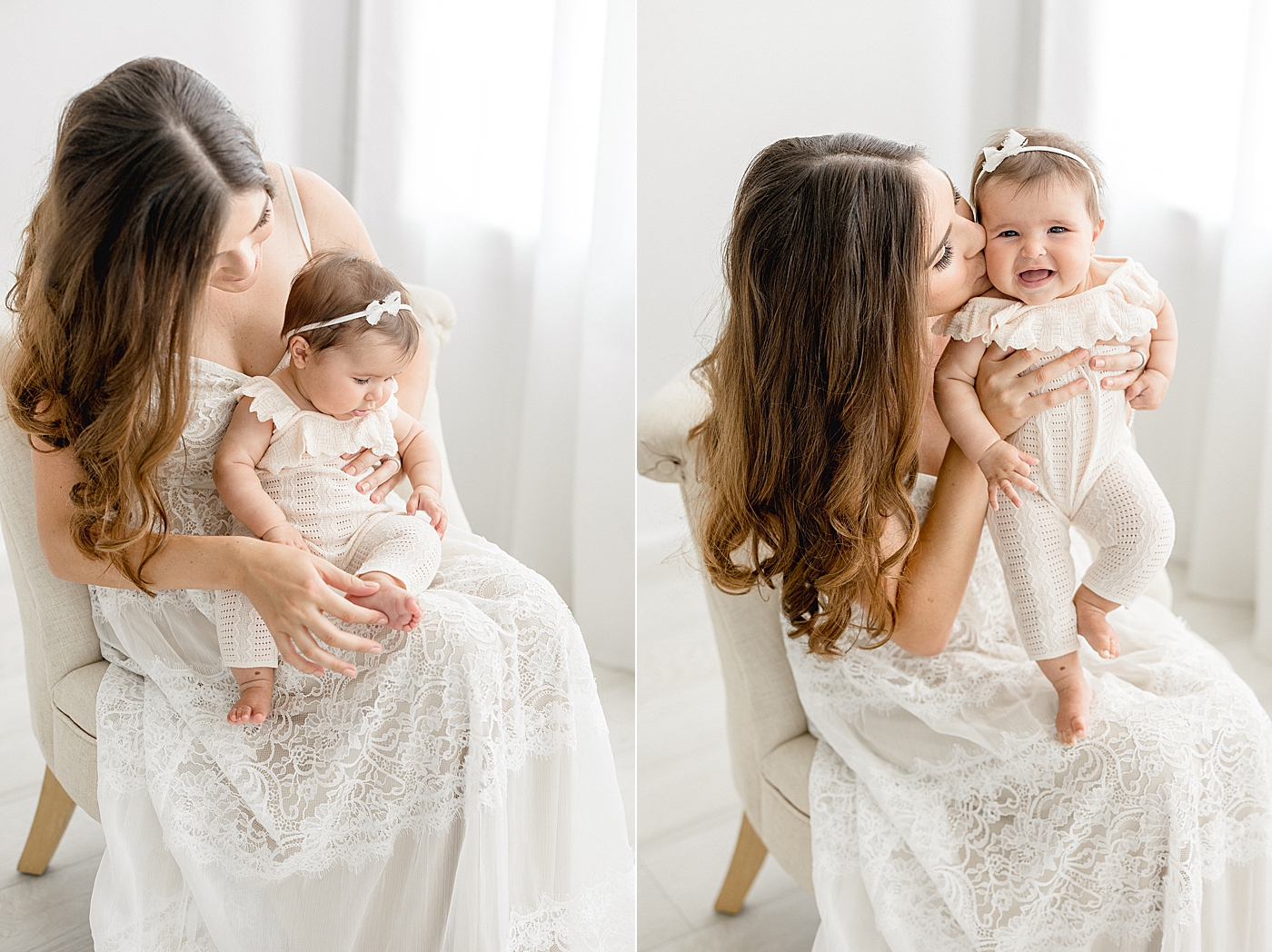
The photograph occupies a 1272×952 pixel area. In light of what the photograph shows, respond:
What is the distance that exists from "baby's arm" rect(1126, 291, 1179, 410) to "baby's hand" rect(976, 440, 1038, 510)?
18 centimetres

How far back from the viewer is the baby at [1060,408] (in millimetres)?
1125

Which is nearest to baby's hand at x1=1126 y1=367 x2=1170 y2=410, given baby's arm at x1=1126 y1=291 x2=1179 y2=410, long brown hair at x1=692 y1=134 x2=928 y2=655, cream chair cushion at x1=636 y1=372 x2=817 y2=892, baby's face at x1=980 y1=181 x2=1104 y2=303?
baby's arm at x1=1126 y1=291 x2=1179 y2=410

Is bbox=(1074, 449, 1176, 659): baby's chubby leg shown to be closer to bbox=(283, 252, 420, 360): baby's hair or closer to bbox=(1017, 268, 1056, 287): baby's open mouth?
bbox=(1017, 268, 1056, 287): baby's open mouth

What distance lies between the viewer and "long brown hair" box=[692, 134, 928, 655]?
1094 millimetres

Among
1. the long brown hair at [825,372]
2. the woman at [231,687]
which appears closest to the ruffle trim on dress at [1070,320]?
the long brown hair at [825,372]

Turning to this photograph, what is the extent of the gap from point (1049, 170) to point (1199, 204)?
5.82ft

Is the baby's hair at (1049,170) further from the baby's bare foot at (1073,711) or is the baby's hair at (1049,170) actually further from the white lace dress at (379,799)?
the white lace dress at (379,799)

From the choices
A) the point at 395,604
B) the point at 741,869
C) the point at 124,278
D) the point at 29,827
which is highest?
the point at 124,278

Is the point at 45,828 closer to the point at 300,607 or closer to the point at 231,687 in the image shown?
the point at 231,687

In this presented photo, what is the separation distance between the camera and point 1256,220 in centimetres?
237

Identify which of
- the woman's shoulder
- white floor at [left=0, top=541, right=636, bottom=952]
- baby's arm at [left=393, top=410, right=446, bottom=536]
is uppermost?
the woman's shoulder

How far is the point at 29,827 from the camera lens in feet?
6.03

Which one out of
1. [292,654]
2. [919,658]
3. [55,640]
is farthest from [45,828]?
[919,658]

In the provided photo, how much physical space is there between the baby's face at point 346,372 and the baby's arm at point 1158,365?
89 centimetres
